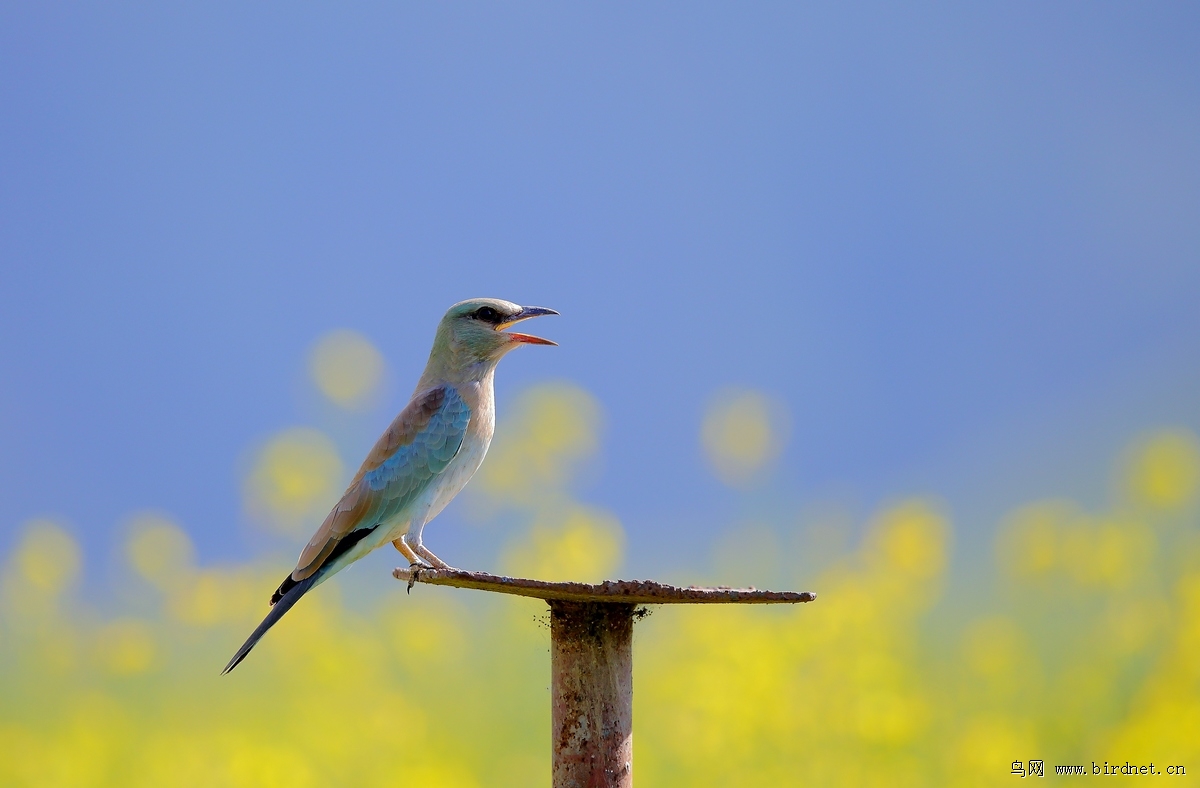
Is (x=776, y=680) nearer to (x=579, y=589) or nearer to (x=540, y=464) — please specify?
(x=540, y=464)

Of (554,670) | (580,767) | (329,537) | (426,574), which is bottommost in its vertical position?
(580,767)

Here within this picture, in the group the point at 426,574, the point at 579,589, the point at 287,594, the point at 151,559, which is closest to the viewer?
the point at 579,589

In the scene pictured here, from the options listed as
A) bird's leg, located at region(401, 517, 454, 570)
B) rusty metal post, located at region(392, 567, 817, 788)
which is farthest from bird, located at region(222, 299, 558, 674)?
rusty metal post, located at region(392, 567, 817, 788)

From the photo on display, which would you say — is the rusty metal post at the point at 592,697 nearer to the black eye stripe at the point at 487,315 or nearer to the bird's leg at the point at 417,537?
the bird's leg at the point at 417,537

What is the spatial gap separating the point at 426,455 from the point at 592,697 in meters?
1.48

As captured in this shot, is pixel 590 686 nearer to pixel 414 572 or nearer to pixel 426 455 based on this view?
pixel 414 572

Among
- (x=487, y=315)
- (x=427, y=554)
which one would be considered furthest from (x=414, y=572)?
(x=487, y=315)

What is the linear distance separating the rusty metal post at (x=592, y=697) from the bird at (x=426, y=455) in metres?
0.89

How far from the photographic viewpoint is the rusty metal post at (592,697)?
3.58m

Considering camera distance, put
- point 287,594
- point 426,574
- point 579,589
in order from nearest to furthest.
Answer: point 579,589
point 426,574
point 287,594

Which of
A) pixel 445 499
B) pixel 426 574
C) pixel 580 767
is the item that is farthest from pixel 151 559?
pixel 580 767

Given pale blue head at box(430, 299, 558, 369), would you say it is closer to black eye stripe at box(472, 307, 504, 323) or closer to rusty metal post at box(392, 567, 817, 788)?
black eye stripe at box(472, 307, 504, 323)

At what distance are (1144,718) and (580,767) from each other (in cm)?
396

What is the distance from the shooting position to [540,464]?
630 centimetres
